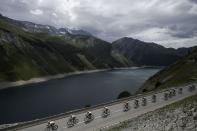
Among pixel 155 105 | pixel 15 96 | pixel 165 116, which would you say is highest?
pixel 165 116

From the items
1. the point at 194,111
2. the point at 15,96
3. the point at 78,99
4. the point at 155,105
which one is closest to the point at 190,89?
the point at 155,105

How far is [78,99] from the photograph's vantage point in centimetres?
14112

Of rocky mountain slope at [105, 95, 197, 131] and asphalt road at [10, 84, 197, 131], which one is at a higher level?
rocky mountain slope at [105, 95, 197, 131]

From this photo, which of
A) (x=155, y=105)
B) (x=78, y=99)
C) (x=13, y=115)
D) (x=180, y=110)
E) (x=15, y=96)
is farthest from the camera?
(x=15, y=96)

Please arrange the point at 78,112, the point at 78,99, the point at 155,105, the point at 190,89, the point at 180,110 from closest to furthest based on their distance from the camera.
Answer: the point at 180,110, the point at 78,112, the point at 155,105, the point at 190,89, the point at 78,99

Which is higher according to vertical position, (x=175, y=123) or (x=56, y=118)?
(x=175, y=123)

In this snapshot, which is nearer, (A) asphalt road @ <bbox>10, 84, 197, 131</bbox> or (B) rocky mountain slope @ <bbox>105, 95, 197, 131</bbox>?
(B) rocky mountain slope @ <bbox>105, 95, 197, 131</bbox>

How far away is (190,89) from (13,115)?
59.1m

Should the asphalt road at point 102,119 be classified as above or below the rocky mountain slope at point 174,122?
below

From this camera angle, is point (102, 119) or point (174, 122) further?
point (102, 119)

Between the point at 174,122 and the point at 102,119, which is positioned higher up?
the point at 174,122

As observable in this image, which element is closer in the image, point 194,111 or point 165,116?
point 194,111

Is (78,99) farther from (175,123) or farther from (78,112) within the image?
(175,123)

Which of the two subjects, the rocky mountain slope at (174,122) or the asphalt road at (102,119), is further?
the asphalt road at (102,119)
